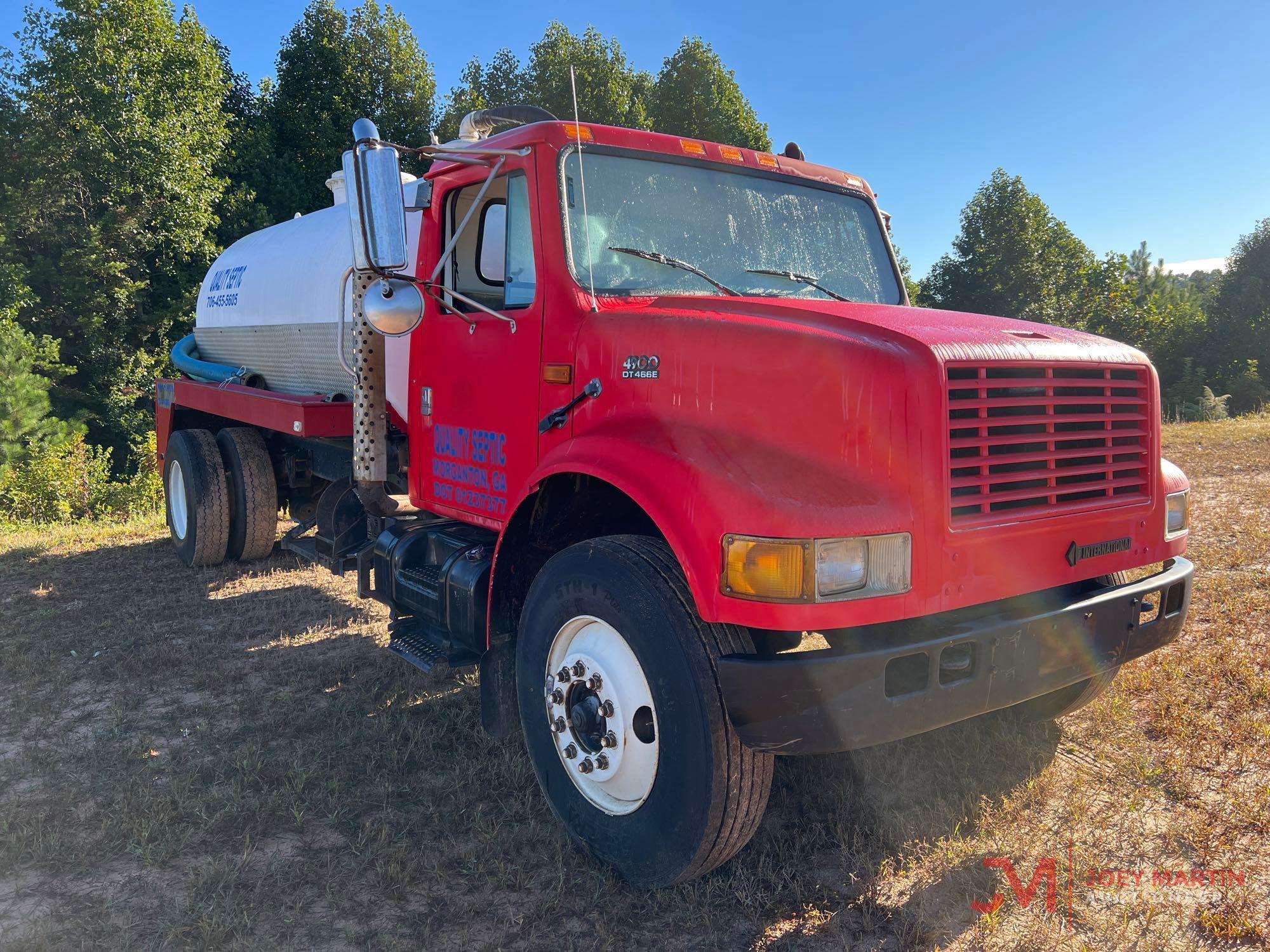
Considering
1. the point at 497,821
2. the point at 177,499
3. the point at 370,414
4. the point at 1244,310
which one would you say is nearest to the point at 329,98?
the point at 177,499

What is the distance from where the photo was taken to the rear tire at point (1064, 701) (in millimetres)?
3568

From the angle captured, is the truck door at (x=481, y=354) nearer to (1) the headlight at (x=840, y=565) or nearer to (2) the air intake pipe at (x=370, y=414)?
(2) the air intake pipe at (x=370, y=414)

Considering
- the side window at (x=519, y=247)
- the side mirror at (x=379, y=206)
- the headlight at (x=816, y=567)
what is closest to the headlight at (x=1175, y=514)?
the headlight at (x=816, y=567)

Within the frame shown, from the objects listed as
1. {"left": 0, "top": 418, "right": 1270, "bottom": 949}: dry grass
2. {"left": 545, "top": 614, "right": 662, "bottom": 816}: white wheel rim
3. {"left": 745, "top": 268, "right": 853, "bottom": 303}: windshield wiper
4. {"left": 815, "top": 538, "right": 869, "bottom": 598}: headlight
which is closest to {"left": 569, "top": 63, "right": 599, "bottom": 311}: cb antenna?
{"left": 745, "top": 268, "right": 853, "bottom": 303}: windshield wiper

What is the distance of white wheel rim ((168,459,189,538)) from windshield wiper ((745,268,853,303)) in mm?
5626

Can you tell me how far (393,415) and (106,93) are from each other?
2089 cm

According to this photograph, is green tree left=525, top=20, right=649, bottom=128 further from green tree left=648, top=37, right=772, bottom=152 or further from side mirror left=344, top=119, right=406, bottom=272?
side mirror left=344, top=119, right=406, bottom=272

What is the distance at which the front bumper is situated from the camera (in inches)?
93.4

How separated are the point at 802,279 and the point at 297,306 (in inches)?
154

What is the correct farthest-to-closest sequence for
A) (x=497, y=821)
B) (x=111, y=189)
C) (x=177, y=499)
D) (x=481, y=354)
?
1. (x=111, y=189)
2. (x=177, y=499)
3. (x=481, y=354)
4. (x=497, y=821)

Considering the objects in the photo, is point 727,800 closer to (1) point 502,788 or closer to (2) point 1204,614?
(1) point 502,788

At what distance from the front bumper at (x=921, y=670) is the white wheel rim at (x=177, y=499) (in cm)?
629

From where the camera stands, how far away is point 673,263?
341 cm

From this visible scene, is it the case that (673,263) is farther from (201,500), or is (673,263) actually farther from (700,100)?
(700,100)
